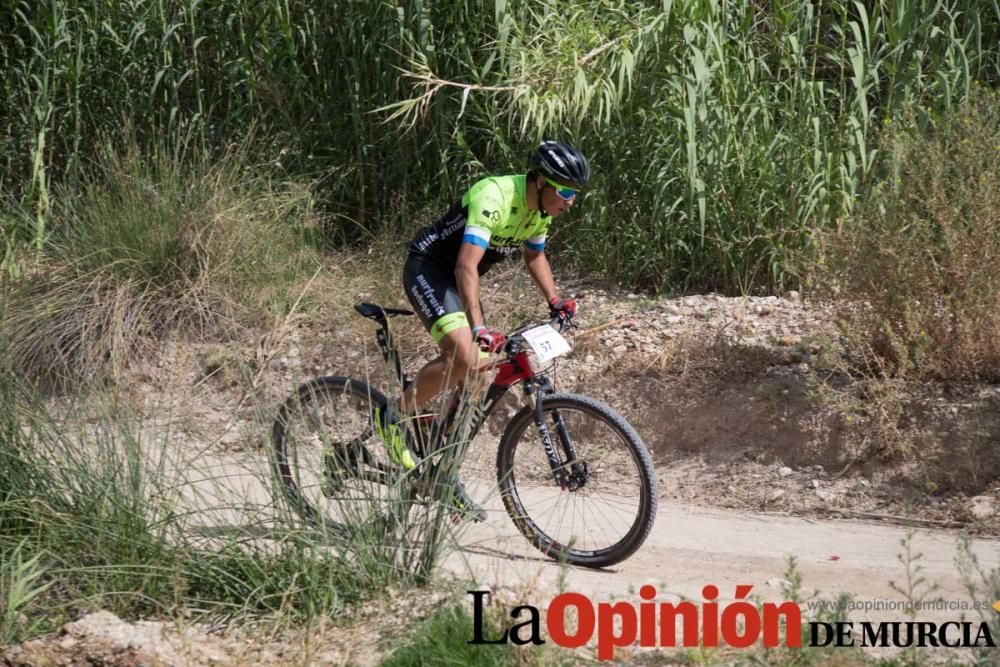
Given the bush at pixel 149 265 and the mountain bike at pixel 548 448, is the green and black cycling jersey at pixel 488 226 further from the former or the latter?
the bush at pixel 149 265

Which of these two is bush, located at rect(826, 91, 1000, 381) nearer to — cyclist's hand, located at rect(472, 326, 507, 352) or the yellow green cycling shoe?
cyclist's hand, located at rect(472, 326, 507, 352)

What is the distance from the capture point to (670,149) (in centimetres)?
773

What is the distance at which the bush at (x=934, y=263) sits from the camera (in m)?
6.10

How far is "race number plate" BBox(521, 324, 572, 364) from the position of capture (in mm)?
4953

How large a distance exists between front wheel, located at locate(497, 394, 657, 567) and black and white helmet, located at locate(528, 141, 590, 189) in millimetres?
964

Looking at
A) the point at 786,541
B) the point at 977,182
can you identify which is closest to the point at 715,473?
the point at 786,541

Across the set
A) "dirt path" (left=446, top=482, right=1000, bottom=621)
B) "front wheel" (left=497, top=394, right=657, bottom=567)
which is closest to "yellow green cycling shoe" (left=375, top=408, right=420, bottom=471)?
"dirt path" (left=446, top=482, right=1000, bottom=621)

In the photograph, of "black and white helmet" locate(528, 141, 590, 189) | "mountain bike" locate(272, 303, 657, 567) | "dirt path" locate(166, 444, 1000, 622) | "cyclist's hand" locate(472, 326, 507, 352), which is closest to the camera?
"dirt path" locate(166, 444, 1000, 622)

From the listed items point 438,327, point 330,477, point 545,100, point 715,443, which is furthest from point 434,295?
point 545,100

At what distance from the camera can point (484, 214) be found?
5.15 meters

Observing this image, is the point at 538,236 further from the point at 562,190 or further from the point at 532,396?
the point at 532,396

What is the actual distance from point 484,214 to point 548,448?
1.08m

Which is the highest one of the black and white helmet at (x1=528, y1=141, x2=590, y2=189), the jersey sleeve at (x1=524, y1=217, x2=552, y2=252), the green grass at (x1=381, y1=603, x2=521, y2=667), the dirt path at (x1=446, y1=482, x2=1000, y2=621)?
the black and white helmet at (x1=528, y1=141, x2=590, y2=189)

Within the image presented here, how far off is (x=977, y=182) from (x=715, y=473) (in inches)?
82.4
